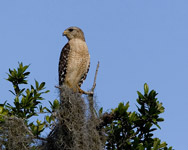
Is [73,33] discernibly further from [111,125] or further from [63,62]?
[111,125]

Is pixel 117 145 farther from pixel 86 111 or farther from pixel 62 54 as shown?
pixel 62 54

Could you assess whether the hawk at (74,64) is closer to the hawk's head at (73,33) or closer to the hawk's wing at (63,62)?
the hawk's wing at (63,62)

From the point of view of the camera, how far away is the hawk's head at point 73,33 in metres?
7.66

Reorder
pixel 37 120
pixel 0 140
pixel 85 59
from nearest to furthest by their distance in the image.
→ pixel 0 140 → pixel 37 120 → pixel 85 59

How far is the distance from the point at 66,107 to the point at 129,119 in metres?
0.85

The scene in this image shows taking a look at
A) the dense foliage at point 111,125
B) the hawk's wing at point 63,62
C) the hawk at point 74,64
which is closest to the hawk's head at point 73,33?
the hawk at point 74,64

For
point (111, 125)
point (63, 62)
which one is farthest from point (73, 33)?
point (111, 125)

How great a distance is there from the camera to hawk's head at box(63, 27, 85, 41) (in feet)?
25.1

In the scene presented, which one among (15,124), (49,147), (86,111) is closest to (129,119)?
(86,111)

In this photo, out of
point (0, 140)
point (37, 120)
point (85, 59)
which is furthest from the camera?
point (85, 59)

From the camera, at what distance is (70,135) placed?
5.01m

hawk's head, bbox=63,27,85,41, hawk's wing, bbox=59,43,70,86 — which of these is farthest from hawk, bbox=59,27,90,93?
hawk's head, bbox=63,27,85,41

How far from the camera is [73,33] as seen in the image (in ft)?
25.2

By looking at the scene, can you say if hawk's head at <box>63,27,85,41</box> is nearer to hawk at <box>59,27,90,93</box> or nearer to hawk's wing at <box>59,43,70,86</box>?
hawk at <box>59,27,90,93</box>
